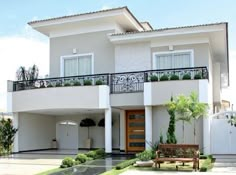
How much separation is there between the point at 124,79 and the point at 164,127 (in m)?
3.56

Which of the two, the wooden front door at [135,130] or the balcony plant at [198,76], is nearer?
the balcony plant at [198,76]

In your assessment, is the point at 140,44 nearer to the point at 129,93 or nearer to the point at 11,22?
the point at 129,93

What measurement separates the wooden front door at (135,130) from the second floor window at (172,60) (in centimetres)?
306

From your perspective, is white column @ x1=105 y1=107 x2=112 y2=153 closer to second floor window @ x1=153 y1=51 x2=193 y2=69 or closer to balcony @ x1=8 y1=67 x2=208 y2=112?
balcony @ x1=8 y1=67 x2=208 y2=112

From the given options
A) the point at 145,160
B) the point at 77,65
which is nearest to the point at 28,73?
the point at 77,65

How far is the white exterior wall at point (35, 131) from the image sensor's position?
24031 millimetres

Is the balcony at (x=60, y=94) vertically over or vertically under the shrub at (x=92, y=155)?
over

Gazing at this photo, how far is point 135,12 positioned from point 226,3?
10.0 m

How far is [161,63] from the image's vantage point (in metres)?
22.6

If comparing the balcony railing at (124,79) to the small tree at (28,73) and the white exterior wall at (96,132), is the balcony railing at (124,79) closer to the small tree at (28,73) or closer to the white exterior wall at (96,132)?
the white exterior wall at (96,132)

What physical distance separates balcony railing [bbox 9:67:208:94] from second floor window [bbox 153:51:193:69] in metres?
1.50

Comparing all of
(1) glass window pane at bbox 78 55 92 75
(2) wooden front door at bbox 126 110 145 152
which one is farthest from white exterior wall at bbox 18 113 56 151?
(2) wooden front door at bbox 126 110 145 152

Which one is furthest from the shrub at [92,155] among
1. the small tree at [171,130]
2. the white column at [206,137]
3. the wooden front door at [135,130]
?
the white column at [206,137]

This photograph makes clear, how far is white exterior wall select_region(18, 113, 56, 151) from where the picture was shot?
24.0 metres
